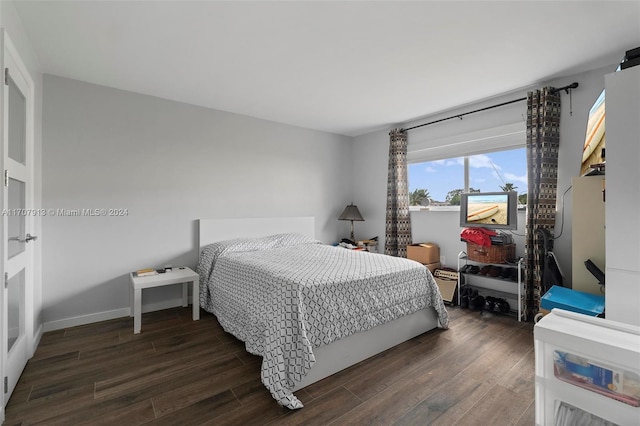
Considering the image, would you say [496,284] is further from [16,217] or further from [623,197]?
[16,217]

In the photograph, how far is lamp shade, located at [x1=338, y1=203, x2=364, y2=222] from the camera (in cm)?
490

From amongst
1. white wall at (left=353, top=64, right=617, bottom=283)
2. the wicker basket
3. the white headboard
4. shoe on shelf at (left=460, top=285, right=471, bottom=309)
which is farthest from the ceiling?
shoe on shelf at (left=460, top=285, right=471, bottom=309)

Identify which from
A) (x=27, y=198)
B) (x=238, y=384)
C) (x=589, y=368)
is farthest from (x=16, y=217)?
(x=589, y=368)

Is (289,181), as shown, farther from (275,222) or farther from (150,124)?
(150,124)

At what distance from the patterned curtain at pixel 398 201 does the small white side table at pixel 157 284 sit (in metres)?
2.76

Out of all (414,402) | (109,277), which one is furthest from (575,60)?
(109,277)

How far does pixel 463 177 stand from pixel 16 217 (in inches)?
178

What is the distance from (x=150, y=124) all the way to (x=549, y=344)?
13.0 ft

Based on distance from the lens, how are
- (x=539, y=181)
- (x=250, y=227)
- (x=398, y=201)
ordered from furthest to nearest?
(x=398, y=201)
(x=250, y=227)
(x=539, y=181)

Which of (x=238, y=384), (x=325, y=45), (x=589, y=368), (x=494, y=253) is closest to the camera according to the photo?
(x=589, y=368)

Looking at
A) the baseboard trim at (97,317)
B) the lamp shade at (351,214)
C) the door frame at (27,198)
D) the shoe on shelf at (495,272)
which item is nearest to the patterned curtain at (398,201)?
the lamp shade at (351,214)

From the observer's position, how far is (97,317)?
3066 mm

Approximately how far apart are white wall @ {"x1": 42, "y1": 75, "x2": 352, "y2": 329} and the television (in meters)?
2.58

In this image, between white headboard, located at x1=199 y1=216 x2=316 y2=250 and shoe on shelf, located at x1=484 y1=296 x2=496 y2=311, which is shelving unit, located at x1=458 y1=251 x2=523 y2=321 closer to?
shoe on shelf, located at x1=484 y1=296 x2=496 y2=311
